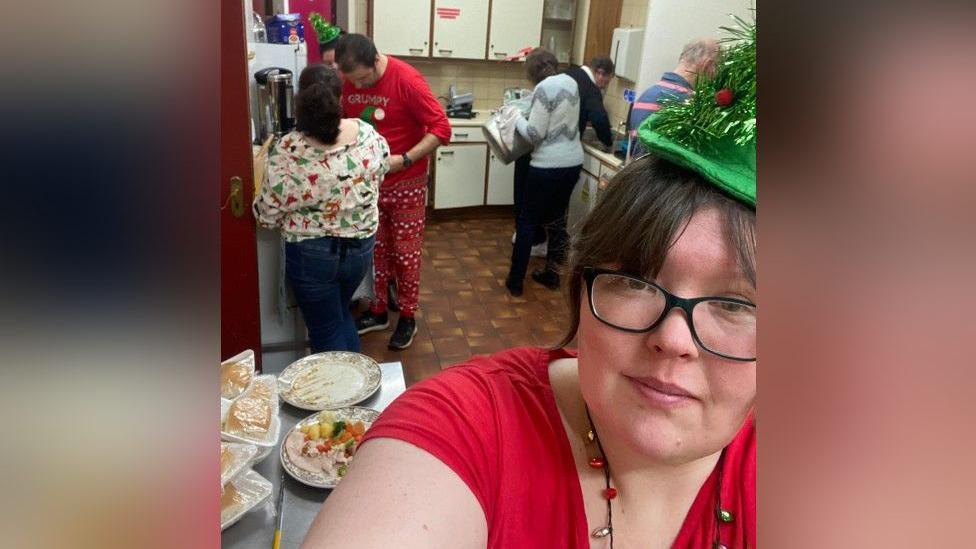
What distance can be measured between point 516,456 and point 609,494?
0.18 m

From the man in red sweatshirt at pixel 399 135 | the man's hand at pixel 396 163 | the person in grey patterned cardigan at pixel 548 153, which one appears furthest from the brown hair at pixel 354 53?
the person in grey patterned cardigan at pixel 548 153

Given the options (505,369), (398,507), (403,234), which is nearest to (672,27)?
(403,234)

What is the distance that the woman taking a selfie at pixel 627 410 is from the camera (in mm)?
717

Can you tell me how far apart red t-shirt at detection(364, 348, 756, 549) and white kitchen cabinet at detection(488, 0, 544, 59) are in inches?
181

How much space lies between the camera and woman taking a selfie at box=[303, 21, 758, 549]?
2.35 feet

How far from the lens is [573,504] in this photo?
0.95m

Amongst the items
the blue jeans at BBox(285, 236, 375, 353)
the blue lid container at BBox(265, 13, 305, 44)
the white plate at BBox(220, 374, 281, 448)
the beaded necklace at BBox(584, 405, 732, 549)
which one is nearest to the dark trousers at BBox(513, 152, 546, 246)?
the blue lid container at BBox(265, 13, 305, 44)

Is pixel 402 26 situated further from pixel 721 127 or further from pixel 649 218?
pixel 721 127

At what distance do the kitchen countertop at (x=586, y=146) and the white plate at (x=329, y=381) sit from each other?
7.01 ft

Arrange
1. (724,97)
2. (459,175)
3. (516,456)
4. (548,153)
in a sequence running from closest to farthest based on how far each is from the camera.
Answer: (724,97), (516,456), (548,153), (459,175)

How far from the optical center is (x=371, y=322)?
133 inches

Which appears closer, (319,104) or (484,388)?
(484,388)

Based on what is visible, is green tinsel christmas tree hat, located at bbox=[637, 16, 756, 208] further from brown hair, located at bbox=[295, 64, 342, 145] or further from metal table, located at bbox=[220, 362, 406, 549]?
brown hair, located at bbox=[295, 64, 342, 145]
